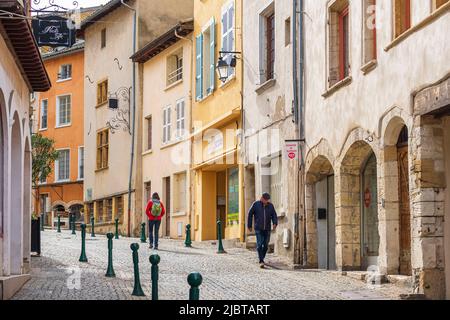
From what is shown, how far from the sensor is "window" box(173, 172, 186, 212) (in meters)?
32.9

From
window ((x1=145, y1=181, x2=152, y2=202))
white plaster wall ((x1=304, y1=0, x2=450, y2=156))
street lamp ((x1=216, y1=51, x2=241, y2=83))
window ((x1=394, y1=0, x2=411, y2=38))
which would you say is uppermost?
street lamp ((x1=216, y1=51, x2=241, y2=83))

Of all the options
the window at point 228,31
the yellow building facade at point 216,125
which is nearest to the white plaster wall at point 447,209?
the yellow building facade at point 216,125

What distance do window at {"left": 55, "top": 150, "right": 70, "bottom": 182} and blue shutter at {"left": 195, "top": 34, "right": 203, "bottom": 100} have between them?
18665 mm

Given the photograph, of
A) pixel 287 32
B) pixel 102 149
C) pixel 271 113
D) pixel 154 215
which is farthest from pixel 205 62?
pixel 102 149

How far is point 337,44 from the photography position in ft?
63.2

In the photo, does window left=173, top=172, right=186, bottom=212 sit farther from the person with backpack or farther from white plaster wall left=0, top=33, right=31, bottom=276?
white plaster wall left=0, top=33, right=31, bottom=276

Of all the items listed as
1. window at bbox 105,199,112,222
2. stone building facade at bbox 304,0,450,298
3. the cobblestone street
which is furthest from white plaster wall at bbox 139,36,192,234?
stone building facade at bbox 304,0,450,298

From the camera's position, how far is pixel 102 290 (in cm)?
1526

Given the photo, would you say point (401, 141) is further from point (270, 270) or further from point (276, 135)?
point (276, 135)

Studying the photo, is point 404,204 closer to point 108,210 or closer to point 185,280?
point 185,280

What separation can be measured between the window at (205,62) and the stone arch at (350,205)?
11.2 metres

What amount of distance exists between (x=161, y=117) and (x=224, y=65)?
34.2 feet

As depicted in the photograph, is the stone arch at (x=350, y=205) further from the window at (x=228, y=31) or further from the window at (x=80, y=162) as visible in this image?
the window at (x=80, y=162)

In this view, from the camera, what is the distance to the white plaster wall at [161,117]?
3228 centimetres
